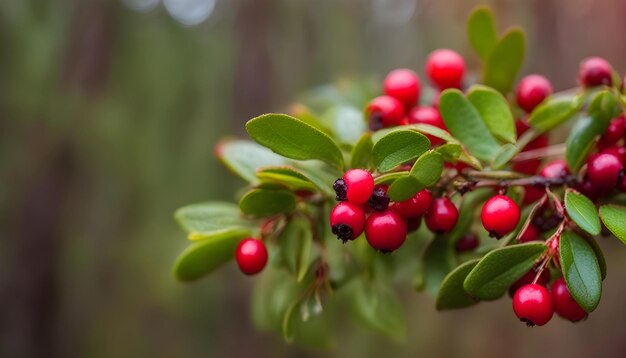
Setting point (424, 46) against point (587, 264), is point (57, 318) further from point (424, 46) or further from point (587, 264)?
point (587, 264)

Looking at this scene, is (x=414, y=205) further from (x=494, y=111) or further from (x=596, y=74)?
(x=596, y=74)

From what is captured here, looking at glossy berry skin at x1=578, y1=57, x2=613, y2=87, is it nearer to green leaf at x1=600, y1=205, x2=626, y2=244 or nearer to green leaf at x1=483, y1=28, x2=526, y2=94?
green leaf at x1=483, y1=28, x2=526, y2=94

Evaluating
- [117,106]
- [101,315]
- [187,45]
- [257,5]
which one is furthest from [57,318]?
[257,5]

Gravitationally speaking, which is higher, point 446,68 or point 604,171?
point 446,68

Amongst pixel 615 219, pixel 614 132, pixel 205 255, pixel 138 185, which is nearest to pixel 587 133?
pixel 614 132

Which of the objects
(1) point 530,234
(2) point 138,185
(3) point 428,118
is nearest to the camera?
(1) point 530,234

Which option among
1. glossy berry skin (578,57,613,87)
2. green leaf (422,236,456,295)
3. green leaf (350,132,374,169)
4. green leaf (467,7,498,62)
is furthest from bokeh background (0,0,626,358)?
green leaf (350,132,374,169)

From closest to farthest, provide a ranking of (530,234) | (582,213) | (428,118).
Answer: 1. (582,213)
2. (530,234)
3. (428,118)
